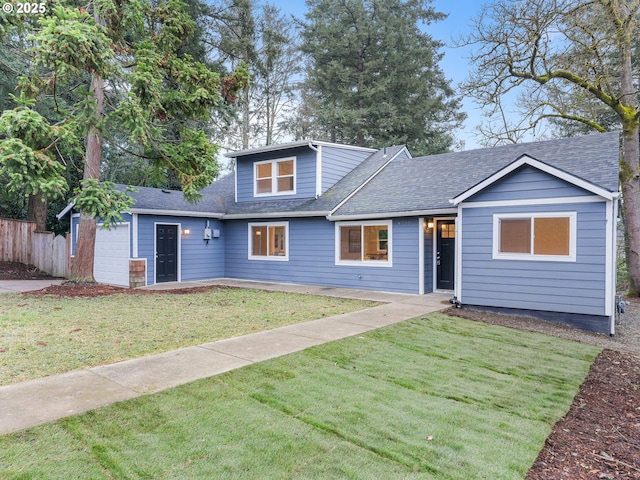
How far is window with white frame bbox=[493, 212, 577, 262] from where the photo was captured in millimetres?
7535

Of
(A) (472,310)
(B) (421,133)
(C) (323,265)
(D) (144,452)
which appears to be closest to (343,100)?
(B) (421,133)

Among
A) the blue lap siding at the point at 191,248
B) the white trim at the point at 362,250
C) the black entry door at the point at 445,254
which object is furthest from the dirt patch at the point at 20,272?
the black entry door at the point at 445,254

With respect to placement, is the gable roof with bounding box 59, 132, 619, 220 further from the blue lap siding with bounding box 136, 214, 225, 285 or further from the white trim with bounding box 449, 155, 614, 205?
the blue lap siding with bounding box 136, 214, 225, 285

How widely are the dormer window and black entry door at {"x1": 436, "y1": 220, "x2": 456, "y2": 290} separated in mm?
5008

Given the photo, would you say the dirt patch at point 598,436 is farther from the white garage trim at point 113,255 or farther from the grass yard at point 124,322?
the white garage trim at point 113,255

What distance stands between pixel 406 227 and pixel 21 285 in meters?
11.1

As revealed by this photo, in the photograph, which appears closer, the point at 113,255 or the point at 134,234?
the point at 134,234

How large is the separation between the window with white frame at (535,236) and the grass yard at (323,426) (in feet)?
10.5

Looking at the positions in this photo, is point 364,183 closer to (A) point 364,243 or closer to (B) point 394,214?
(A) point 364,243

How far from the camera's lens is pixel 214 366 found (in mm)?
4371

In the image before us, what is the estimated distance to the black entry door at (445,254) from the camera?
10.6 m

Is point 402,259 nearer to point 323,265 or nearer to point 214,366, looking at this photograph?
point 323,265

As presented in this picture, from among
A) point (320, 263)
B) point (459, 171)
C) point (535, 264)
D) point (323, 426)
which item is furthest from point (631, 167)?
point (323, 426)

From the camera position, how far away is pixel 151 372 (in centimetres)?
414
